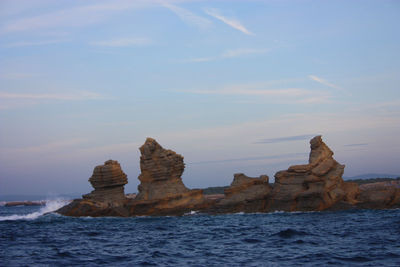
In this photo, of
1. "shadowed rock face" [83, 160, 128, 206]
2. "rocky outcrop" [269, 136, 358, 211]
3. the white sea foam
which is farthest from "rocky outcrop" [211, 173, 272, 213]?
the white sea foam

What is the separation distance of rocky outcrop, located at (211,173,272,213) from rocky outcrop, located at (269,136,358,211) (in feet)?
3.12

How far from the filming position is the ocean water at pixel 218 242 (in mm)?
19359

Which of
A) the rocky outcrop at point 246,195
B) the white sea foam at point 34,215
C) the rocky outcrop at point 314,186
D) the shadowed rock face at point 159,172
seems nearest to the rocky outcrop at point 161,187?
the shadowed rock face at point 159,172

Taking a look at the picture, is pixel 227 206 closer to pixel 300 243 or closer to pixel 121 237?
pixel 121 237

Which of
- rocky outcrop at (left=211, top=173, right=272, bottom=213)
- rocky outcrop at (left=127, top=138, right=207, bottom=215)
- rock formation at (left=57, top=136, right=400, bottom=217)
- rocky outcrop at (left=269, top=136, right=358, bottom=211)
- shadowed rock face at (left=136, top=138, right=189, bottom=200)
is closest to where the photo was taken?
rocky outcrop at (left=269, top=136, right=358, bottom=211)

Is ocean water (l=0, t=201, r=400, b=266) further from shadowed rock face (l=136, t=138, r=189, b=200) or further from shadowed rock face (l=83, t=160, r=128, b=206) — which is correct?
shadowed rock face (l=83, t=160, r=128, b=206)

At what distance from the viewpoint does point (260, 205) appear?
4191 centimetres

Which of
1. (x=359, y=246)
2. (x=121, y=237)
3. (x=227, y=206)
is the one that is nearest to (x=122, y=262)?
(x=121, y=237)

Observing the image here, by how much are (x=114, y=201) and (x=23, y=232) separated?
1296 centimetres

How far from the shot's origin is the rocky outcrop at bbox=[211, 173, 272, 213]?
1650 inches

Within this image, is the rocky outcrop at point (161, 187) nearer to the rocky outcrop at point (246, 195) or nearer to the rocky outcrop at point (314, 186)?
the rocky outcrop at point (246, 195)

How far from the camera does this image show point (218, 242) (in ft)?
81.4

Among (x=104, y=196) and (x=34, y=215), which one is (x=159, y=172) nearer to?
(x=104, y=196)

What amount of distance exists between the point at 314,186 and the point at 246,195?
6341 mm
